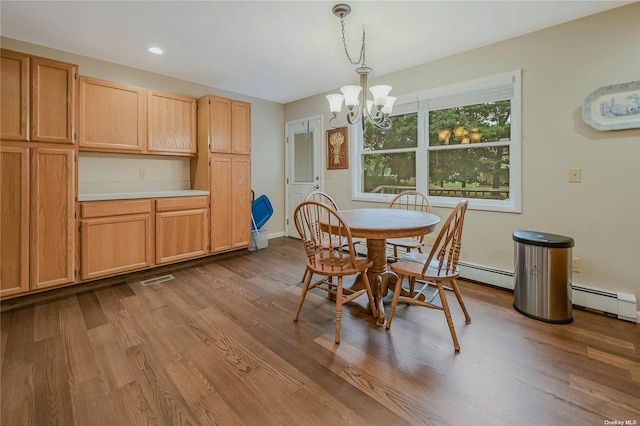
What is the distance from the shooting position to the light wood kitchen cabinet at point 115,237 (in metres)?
2.95

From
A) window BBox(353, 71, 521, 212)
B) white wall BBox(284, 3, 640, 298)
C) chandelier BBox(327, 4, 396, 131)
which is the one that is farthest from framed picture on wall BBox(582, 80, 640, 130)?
chandelier BBox(327, 4, 396, 131)

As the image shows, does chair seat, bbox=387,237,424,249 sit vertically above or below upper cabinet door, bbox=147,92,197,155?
below

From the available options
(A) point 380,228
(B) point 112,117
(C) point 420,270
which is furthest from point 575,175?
(B) point 112,117

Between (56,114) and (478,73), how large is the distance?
4.15 m

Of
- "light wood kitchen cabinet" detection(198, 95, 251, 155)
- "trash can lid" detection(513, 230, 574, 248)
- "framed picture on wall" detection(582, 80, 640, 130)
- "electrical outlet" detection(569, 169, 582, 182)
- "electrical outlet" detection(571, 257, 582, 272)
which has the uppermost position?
"light wood kitchen cabinet" detection(198, 95, 251, 155)

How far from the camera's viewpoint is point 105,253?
3.06 meters

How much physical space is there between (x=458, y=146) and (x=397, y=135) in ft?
2.77

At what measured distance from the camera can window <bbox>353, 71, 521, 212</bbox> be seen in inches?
118

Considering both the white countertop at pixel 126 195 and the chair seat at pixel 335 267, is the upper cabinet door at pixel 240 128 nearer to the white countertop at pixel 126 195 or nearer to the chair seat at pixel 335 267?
the white countertop at pixel 126 195

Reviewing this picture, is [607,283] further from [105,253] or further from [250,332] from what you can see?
[105,253]

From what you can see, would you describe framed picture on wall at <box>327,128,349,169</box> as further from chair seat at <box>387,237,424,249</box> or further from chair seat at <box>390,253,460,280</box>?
chair seat at <box>390,253,460,280</box>

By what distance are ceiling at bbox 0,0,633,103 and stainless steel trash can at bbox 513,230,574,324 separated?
1871 millimetres

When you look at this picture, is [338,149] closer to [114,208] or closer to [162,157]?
[162,157]

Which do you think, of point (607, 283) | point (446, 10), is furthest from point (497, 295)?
point (446, 10)
